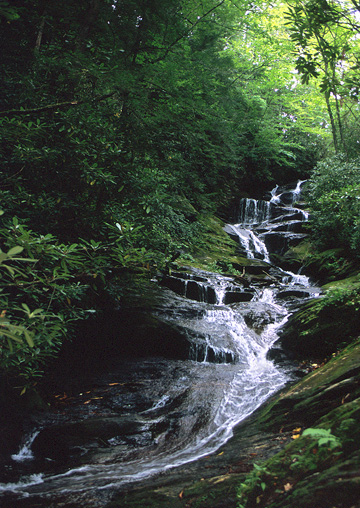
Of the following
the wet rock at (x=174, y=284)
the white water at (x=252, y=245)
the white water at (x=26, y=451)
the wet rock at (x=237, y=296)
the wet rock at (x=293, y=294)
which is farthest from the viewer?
the white water at (x=252, y=245)

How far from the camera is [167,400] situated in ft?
16.7

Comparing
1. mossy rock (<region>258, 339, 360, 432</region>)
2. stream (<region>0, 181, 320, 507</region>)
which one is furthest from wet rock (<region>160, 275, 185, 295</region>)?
mossy rock (<region>258, 339, 360, 432</region>)

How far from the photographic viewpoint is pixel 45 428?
4023 mm

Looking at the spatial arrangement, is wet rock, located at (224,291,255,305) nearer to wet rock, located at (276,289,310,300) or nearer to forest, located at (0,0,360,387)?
wet rock, located at (276,289,310,300)

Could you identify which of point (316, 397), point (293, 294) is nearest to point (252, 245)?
point (293, 294)

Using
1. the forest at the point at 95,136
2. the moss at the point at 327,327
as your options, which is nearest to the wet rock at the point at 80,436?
the forest at the point at 95,136

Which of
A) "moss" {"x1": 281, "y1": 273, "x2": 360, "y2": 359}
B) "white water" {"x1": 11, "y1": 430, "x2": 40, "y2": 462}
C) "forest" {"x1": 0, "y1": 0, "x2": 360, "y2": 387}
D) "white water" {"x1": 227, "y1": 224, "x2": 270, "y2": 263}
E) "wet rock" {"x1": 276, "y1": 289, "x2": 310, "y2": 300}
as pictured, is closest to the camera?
"forest" {"x1": 0, "y1": 0, "x2": 360, "y2": 387}

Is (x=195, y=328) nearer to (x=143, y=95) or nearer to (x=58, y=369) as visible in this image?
(x=58, y=369)

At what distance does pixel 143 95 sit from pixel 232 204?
51.5 ft

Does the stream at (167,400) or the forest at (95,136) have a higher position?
the forest at (95,136)

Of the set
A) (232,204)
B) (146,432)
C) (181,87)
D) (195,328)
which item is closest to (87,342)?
(195,328)

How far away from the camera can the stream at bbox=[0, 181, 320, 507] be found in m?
3.30

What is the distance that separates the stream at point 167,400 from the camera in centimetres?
330

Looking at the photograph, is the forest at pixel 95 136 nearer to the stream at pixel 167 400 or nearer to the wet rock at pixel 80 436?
the wet rock at pixel 80 436
